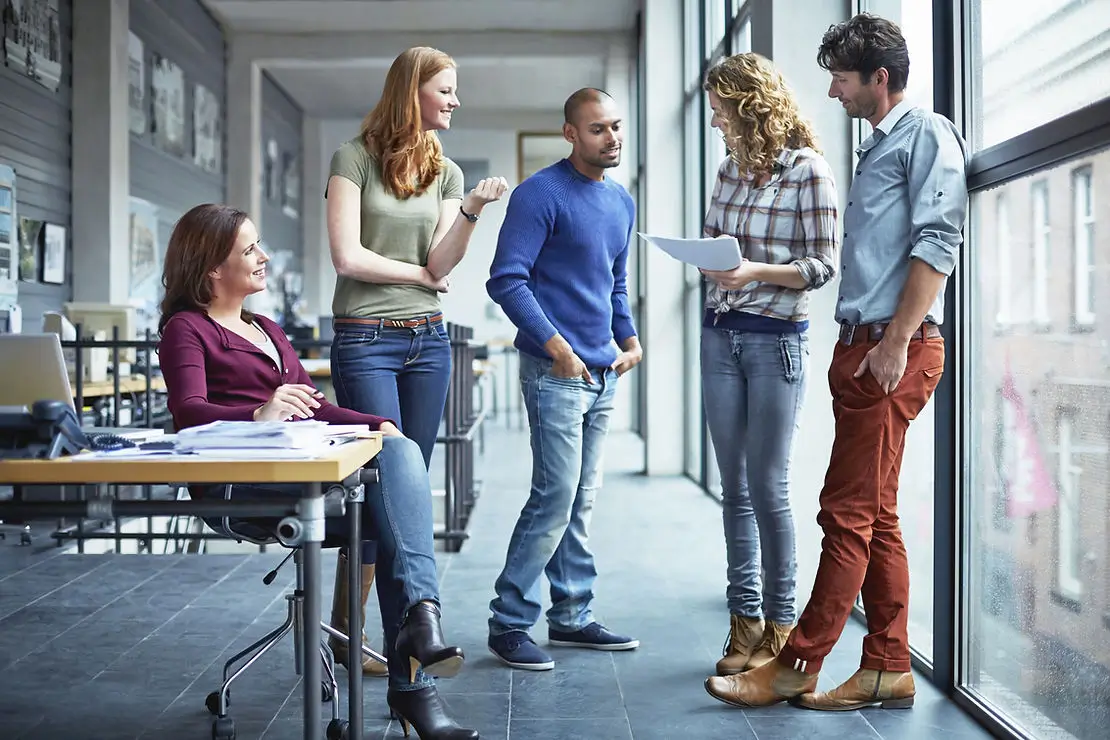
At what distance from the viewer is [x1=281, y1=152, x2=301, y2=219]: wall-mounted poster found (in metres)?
12.1

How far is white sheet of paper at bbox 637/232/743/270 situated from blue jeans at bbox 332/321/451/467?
0.60 metres

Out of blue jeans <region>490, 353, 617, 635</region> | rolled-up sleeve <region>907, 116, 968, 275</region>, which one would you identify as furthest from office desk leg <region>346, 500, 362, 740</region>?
rolled-up sleeve <region>907, 116, 968, 275</region>

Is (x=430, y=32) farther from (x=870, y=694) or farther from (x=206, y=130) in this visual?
(x=870, y=694)

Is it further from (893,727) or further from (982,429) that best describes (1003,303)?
(893,727)

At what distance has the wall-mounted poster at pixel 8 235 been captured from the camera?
19.3ft

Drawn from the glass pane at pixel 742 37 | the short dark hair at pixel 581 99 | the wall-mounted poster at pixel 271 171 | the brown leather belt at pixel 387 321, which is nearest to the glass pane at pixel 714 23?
the glass pane at pixel 742 37

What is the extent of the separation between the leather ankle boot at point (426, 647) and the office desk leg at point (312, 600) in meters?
0.30

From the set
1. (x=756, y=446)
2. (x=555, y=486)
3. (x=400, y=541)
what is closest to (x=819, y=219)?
(x=756, y=446)

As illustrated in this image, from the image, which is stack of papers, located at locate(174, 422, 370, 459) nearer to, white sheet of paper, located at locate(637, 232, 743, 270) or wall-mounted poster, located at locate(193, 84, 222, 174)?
white sheet of paper, located at locate(637, 232, 743, 270)

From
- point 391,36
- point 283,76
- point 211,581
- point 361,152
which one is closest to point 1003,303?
point 361,152

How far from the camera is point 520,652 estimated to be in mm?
2795

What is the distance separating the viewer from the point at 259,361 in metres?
2.23

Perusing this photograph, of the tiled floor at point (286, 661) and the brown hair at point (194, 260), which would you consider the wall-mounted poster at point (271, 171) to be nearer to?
the tiled floor at point (286, 661)

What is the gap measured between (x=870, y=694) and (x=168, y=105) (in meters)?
7.44
